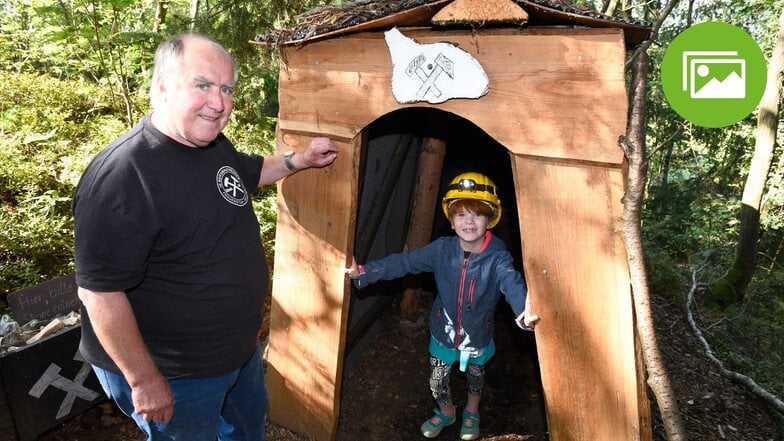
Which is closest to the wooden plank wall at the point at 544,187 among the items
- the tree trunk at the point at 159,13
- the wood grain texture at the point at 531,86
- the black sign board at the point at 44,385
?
the wood grain texture at the point at 531,86

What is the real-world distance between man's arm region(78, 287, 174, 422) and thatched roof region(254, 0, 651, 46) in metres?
1.54

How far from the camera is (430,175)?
4613 millimetres

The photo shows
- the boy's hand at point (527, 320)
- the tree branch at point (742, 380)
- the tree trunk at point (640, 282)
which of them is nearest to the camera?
the tree trunk at point (640, 282)

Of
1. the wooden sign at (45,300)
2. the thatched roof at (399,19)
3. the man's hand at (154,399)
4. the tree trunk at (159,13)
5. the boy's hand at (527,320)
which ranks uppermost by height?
the tree trunk at (159,13)

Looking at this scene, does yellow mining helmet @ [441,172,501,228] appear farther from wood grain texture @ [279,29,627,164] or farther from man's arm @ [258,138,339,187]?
man's arm @ [258,138,339,187]

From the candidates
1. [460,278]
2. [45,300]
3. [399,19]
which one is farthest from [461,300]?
[45,300]

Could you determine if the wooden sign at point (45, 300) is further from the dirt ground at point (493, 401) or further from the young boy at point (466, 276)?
the young boy at point (466, 276)

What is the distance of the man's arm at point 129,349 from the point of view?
1.67m

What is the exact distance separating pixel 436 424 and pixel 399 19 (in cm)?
280

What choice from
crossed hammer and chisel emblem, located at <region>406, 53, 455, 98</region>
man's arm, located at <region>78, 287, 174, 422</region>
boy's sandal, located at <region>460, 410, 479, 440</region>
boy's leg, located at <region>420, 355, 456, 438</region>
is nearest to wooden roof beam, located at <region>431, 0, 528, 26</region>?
crossed hammer and chisel emblem, located at <region>406, 53, 455, 98</region>

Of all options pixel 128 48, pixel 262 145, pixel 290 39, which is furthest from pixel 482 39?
pixel 128 48

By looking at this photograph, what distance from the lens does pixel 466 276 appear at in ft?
10.00

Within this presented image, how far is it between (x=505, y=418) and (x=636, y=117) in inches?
105

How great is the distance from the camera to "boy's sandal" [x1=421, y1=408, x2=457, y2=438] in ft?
11.6
